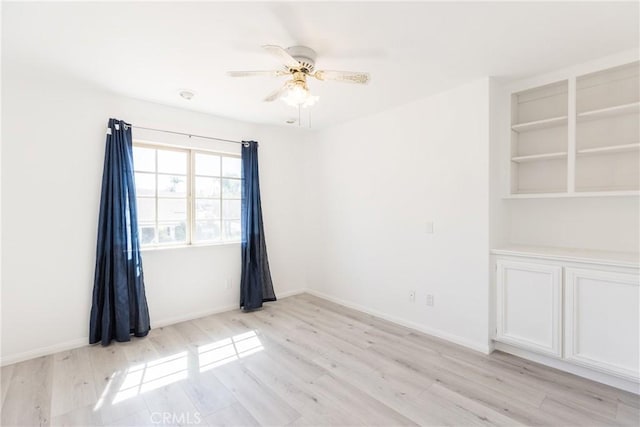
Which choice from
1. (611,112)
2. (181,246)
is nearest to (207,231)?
(181,246)

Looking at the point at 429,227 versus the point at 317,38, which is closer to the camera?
the point at 317,38

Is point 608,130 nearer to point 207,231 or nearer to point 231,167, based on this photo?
point 231,167

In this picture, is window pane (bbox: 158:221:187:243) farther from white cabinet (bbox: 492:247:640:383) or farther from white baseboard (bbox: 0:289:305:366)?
white cabinet (bbox: 492:247:640:383)

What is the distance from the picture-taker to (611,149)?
237 centimetres

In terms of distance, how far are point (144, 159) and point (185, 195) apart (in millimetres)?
584

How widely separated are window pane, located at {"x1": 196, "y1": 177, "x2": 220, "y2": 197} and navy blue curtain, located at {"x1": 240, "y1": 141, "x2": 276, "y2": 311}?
13.4 inches

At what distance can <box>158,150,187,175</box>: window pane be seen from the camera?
350 cm

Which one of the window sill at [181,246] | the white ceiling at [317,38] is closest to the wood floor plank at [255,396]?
the window sill at [181,246]

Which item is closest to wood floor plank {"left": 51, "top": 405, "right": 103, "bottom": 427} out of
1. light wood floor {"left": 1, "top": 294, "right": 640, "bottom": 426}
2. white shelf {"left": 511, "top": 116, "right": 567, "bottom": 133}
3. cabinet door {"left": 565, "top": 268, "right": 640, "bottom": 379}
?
light wood floor {"left": 1, "top": 294, "right": 640, "bottom": 426}

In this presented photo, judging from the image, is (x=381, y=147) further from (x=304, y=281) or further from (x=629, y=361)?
(x=629, y=361)

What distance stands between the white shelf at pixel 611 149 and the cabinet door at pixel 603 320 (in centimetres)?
96

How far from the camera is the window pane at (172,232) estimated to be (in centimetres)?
352

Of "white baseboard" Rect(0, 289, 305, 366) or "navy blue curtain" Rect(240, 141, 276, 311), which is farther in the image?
"navy blue curtain" Rect(240, 141, 276, 311)

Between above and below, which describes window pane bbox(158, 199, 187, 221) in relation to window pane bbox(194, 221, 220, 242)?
above
